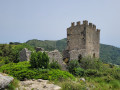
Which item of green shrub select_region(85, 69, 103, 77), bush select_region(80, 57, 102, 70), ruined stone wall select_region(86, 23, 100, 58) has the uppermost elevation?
ruined stone wall select_region(86, 23, 100, 58)

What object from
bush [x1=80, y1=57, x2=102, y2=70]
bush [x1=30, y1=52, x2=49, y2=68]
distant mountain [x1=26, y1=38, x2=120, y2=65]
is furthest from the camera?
distant mountain [x1=26, y1=38, x2=120, y2=65]

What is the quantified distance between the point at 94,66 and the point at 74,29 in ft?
23.7

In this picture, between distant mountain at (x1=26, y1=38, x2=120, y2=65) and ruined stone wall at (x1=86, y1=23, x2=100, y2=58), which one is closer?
ruined stone wall at (x1=86, y1=23, x2=100, y2=58)

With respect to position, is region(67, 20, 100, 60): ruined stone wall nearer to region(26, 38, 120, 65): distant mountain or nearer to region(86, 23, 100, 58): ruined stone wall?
region(86, 23, 100, 58): ruined stone wall

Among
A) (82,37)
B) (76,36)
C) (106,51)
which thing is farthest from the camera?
(106,51)

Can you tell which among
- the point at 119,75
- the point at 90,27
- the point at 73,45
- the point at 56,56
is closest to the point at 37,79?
the point at 56,56

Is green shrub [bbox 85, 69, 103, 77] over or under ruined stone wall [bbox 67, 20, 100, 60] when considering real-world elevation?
under

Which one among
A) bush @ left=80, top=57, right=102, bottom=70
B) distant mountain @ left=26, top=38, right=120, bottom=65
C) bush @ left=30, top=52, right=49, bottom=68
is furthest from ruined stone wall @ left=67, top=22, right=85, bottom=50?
distant mountain @ left=26, top=38, right=120, bottom=65

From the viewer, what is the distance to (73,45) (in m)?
19.6

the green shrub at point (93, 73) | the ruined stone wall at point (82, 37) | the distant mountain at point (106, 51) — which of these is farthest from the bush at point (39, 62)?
the distant mountain at point (106, 51)

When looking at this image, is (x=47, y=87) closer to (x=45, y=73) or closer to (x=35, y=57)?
(x=45, y=73)

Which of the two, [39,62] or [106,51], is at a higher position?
[106,51]

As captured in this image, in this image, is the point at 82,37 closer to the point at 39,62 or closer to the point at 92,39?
the point at 92,39

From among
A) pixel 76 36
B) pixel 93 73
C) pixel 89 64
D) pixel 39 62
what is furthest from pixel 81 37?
pixel 39 62
